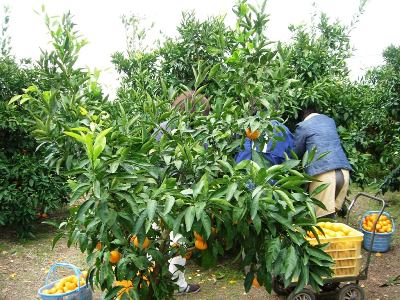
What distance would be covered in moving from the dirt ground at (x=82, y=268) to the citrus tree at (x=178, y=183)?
2015 millimetres

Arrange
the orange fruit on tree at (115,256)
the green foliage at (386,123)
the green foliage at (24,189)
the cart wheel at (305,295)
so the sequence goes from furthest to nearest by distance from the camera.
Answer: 1. the green foliage at (386,123)
2. the green foliage at (24,189)
3. the cart wheel at (305,295)
4. the orange fruit on tree at (115,256)

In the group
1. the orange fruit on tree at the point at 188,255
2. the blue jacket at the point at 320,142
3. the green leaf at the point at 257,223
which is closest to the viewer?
the green leaf at the point at 257,223

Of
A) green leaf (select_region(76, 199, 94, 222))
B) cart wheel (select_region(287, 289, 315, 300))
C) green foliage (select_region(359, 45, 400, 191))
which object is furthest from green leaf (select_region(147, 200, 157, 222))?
green foliage (select_region(359, 45, 400, 191))

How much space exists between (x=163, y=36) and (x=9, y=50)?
2624 mm

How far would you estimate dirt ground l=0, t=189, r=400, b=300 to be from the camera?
13.8 ft

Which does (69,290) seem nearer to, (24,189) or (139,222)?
(139,222)

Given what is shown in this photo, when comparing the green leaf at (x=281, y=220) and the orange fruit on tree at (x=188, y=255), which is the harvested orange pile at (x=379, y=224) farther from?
the green leaf at (x=281, y=220)

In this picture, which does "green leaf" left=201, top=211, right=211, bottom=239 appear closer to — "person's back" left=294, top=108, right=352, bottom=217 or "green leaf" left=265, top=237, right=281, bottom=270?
"green leaf" left=265, top=237, right=281, bottom=270

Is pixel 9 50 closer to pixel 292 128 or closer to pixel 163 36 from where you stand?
pixel 163 36

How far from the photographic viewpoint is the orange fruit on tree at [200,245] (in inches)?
86.4

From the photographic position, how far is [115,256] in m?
2.20

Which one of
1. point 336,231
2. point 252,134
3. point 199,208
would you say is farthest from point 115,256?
point 336,231

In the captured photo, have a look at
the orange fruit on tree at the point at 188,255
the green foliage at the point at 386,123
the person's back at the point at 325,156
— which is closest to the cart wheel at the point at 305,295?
the person's back at the point at 325,156

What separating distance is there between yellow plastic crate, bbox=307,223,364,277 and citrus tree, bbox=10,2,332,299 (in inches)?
56.2
